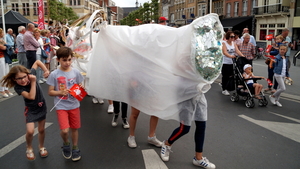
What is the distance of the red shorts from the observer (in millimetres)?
3596

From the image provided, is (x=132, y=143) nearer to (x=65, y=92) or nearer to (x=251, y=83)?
(x=65, y=92)

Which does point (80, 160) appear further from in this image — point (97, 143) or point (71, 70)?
point (71, 70)

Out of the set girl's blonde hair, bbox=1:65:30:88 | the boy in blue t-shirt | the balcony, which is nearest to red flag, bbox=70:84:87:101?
the boy in blue t-shirt

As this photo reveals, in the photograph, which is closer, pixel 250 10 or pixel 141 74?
pixel 141 74

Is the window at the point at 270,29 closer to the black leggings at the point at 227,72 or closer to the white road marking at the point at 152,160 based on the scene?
the black leggings at the point at 227,72

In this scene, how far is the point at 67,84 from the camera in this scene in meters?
3.70

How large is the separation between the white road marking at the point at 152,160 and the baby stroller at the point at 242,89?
12.6 ft

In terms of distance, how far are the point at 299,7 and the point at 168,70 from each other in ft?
103

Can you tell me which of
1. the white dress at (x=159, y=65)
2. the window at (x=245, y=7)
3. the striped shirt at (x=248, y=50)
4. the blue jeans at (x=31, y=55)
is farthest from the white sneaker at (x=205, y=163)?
the window at (x=245, y=7)

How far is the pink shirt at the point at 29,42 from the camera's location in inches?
356

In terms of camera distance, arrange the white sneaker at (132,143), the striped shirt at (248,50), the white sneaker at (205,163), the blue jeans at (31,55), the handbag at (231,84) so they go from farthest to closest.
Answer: the blue jeans at (31,55) < the striped shirt at (248,50) < the handbag at (231,84) < the white sneaker at (132,143) < the white sneaker at (205,163)

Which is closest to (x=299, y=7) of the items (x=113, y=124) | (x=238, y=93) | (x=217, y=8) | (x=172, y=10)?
(x=217, y=8)

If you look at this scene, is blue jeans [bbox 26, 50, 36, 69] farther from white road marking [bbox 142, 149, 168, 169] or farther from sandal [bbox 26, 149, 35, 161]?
white road marking [bbox 142, 149, 168, 169]

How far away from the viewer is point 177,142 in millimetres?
4500
